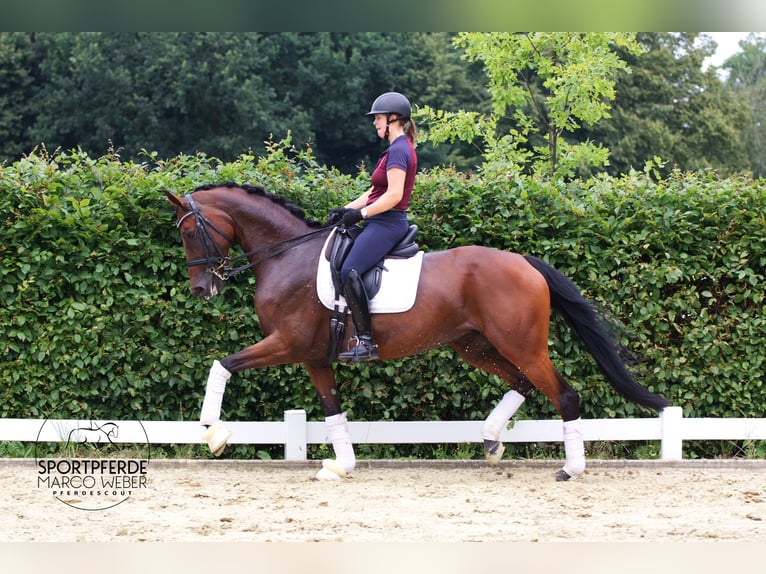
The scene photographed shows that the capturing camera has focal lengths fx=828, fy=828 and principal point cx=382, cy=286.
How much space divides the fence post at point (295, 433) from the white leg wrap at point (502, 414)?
1.58 m

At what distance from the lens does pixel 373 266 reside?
20.8ft

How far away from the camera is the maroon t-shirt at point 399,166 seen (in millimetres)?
6250

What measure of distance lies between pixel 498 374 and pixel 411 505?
5.15ft

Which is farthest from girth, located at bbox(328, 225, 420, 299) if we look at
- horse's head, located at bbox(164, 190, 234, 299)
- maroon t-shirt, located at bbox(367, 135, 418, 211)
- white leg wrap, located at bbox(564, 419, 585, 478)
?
white leg wrap, located at bbox(564, 419, 585, 478)

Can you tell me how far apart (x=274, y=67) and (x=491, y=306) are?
30.7 metres

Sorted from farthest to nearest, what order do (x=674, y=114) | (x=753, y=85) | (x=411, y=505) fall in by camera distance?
(x=753, y=85)
(x=674, y=114)
(x=411, y=505)

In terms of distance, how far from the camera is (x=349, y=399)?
752cm

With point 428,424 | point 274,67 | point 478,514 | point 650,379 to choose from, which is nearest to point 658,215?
point 650,379

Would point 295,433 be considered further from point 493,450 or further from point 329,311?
point 493,450

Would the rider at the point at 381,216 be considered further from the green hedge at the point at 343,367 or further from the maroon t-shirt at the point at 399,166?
the green hedge at the point at 343,367

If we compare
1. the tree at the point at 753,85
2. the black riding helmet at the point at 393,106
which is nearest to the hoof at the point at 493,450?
the black riding helmet at the point at 393,106

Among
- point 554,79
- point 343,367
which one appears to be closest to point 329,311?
point 343,367

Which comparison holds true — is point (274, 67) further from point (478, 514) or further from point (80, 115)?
point (478, 514)

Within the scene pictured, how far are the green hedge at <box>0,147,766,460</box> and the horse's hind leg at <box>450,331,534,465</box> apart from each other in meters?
0.62
